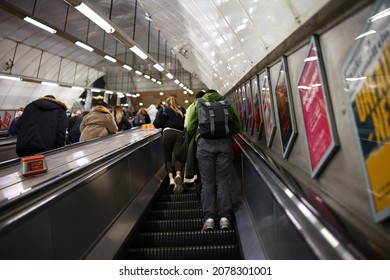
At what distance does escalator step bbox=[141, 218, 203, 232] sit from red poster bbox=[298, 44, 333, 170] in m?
1.84

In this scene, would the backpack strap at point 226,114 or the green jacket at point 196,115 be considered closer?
the backpack strap at point 226,114

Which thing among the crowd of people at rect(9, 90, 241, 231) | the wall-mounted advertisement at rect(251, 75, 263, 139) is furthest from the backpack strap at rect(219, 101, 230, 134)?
the wall-mounted advertisement at rect(251, 75, 263, 139)

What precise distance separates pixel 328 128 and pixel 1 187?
259cm

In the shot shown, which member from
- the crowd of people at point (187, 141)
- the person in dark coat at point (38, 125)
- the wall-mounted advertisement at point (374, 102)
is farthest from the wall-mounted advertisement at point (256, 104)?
the person in dark coat at point (38, 125)

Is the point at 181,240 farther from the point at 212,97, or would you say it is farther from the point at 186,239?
the point at 212,97

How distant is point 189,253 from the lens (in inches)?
104

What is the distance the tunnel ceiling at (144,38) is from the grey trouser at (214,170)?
1283mm

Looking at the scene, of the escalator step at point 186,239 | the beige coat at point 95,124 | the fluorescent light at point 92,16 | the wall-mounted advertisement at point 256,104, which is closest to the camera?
the escalator step at point 186,239

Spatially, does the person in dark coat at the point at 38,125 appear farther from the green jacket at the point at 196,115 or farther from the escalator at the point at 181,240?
the green jacket at the point at 196,115

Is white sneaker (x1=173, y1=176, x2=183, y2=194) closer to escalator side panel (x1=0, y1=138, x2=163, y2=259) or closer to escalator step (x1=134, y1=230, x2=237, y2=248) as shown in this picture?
escalator side panel (x1=0, y1=138, x2=163, y2=259)

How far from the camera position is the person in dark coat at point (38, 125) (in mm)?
3570

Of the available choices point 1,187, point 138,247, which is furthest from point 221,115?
point 1,187

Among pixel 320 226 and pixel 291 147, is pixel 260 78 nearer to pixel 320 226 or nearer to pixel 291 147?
pixel 291 147

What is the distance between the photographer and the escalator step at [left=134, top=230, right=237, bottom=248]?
2.91 meters
